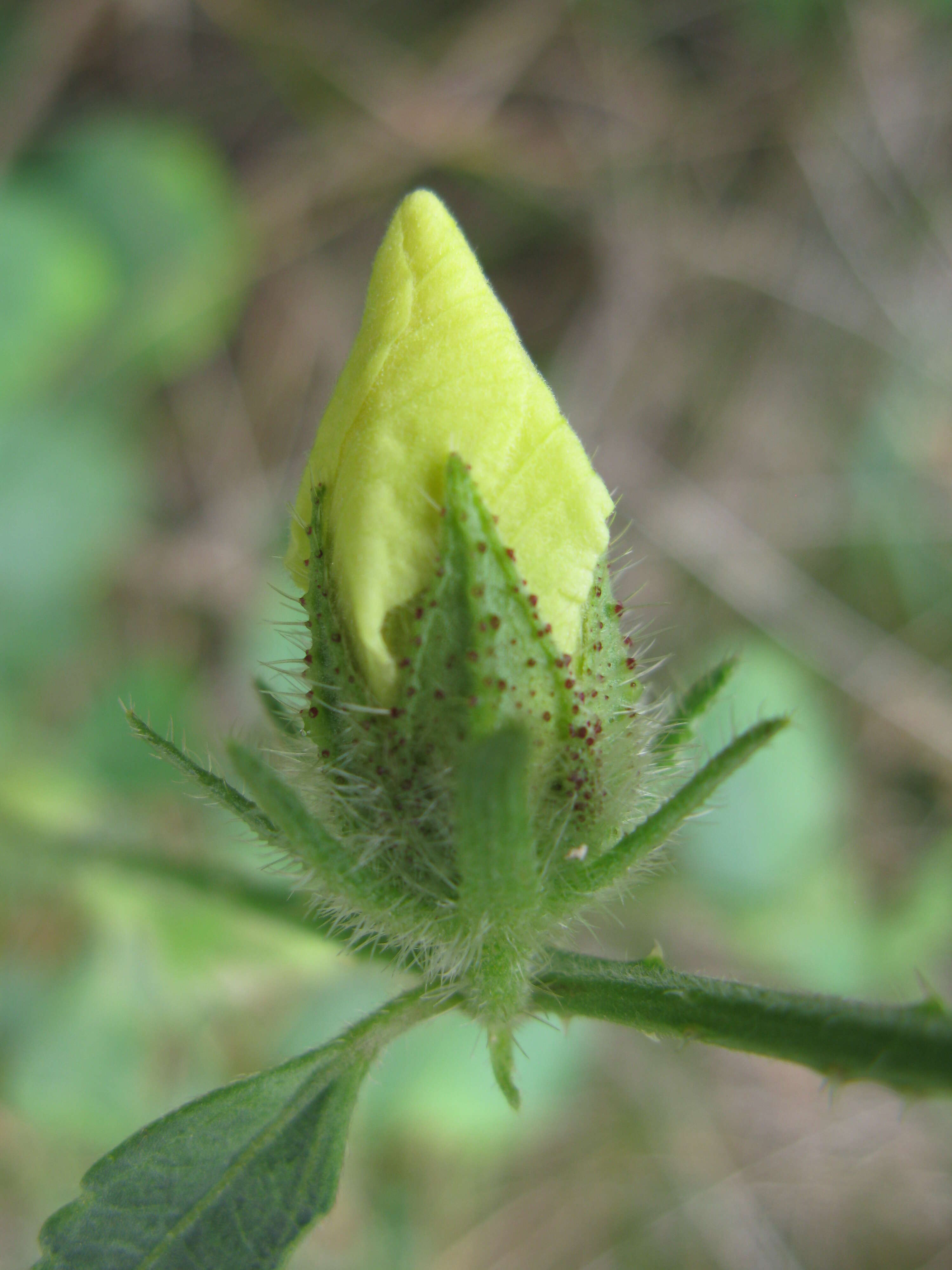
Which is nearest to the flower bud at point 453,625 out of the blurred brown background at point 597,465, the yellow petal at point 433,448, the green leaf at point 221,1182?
the yellow petal at point 433,448

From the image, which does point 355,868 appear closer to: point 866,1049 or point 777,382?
point 866,1049

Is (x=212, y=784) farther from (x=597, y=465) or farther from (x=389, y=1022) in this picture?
(x=597, y=465)

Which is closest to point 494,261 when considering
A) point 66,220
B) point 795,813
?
point 66,220

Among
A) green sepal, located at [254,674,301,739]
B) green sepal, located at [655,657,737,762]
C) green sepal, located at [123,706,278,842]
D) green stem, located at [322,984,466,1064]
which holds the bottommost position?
green stem, located at [322,984,466,1064]

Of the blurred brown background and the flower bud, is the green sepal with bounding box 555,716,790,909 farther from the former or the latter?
the blurred brown background

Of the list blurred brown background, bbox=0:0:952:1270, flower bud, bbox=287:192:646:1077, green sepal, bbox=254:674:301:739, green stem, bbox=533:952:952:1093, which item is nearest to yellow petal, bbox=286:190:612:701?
flower bud, bbox=287:192:646:1077
